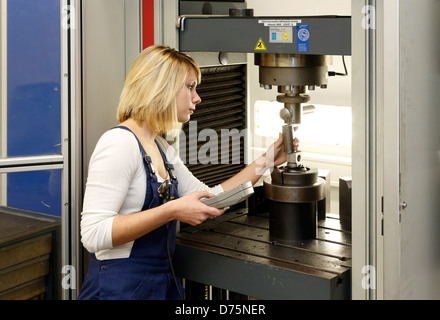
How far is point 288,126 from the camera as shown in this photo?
2.15 metres

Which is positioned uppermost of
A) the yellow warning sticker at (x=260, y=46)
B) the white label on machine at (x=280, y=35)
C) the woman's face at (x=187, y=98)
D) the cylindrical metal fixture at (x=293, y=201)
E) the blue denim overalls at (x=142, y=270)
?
the white label on machine at (x=280, y=35)

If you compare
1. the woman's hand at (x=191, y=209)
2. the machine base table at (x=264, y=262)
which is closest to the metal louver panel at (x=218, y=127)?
the machine base table at (x=264, y=262)

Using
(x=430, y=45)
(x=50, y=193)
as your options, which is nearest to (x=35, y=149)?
(x=50, y=193)

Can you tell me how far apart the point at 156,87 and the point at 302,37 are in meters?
0.43

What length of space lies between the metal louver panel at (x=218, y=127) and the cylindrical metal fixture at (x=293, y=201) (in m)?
0.37

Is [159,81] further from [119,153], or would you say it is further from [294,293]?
[294,293]

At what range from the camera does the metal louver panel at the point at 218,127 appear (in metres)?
2.43

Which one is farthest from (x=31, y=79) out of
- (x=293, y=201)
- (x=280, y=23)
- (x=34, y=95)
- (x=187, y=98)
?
(x=293, y=201)

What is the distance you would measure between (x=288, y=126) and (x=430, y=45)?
554 mm

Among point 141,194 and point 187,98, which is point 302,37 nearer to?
point 187,98

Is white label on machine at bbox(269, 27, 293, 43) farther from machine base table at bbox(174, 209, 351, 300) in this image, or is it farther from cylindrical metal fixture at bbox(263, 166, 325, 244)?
machine base table at bbox(174, 209, 351, 300)

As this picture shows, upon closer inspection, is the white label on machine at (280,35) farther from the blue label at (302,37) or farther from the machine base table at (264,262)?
the machine base table at (264,262)

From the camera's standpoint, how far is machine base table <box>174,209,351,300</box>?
1857 mm

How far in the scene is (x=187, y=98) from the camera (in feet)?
6.60
